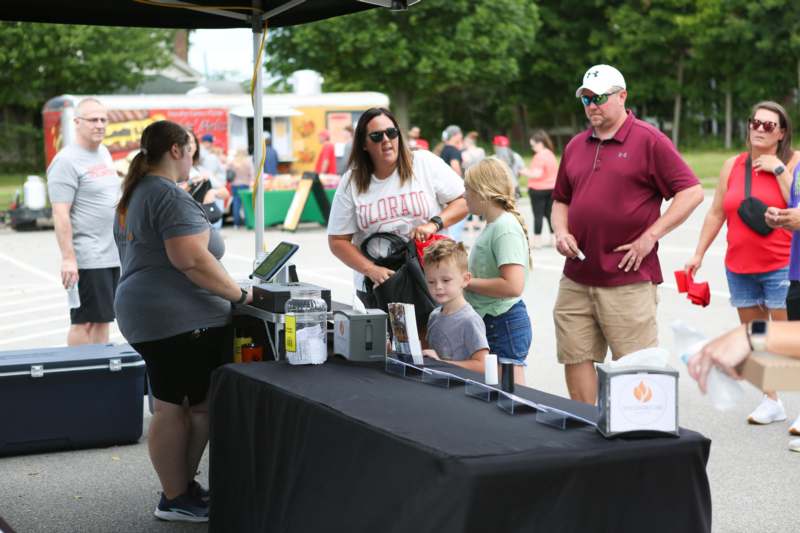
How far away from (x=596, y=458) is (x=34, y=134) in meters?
47.5

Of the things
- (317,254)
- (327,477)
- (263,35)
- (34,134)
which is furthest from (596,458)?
(34,134)

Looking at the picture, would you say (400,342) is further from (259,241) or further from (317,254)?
(317,254)

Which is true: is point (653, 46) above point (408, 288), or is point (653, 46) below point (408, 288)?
above

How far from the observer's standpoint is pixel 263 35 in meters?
5.85

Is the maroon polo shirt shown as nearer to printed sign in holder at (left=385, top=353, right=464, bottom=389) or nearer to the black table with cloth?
printed sign in holder at (left=385, top=353, right=464, bottom=389)

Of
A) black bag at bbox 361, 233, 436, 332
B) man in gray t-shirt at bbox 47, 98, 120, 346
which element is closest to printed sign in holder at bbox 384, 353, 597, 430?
black bag at bbox 361, 233, 436, 332

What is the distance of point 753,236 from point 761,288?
1.04 ft

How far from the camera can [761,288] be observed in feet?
20.1

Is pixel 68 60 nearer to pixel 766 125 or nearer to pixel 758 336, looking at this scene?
pixel 766 125

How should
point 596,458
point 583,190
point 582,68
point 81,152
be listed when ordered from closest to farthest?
point 596,458
point 583,190
point 81,152
point 582,68

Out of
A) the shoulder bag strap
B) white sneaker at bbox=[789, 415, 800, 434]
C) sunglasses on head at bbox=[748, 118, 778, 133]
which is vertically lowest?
white sneaker at bbox=[789, 415, 800, 434]

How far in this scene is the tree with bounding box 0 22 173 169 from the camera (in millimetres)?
40844

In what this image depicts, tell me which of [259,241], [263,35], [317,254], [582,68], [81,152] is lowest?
[317,254]

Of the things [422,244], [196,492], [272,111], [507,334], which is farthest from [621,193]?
[272,111]
